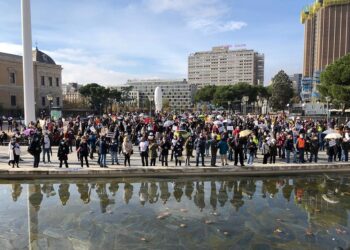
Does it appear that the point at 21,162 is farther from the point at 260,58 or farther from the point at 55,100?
the point at 260,58

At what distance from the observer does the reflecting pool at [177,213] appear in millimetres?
7988

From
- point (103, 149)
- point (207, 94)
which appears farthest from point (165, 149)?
point (207, 94)

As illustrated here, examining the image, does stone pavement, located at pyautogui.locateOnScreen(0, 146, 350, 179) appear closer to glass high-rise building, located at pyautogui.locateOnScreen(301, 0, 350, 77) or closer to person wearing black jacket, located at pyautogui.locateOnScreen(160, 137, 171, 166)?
person wearing black jacket, located at pyautogui.locateOnScreen(160, 137, 171, 166)

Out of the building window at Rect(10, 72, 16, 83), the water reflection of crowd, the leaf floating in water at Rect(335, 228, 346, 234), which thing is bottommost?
the leaf floating in water at Rect(335, 228, 346, 234)

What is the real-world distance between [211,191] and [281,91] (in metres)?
68.0

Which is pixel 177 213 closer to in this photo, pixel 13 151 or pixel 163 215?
pixel 163 215

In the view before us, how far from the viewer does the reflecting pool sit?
314 inches

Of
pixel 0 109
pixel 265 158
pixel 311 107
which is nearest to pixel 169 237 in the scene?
pixel 265 158

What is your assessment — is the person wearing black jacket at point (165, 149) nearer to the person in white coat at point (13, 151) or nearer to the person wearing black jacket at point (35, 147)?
the person wearing black jacket at point (35, 147)

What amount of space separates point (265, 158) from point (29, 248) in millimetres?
11495

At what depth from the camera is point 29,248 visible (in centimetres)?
754

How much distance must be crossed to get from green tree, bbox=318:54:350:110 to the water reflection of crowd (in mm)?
36590

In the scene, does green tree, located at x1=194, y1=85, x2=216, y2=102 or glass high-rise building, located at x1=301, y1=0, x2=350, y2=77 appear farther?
green tree, located at x1=194, y1=85, x2=216, y2=102

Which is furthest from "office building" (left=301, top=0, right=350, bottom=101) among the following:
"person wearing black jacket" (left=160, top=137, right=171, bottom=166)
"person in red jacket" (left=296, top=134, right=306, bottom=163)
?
"person wearing black jacket" (left=160, top=137, right=171, bottom=166)
